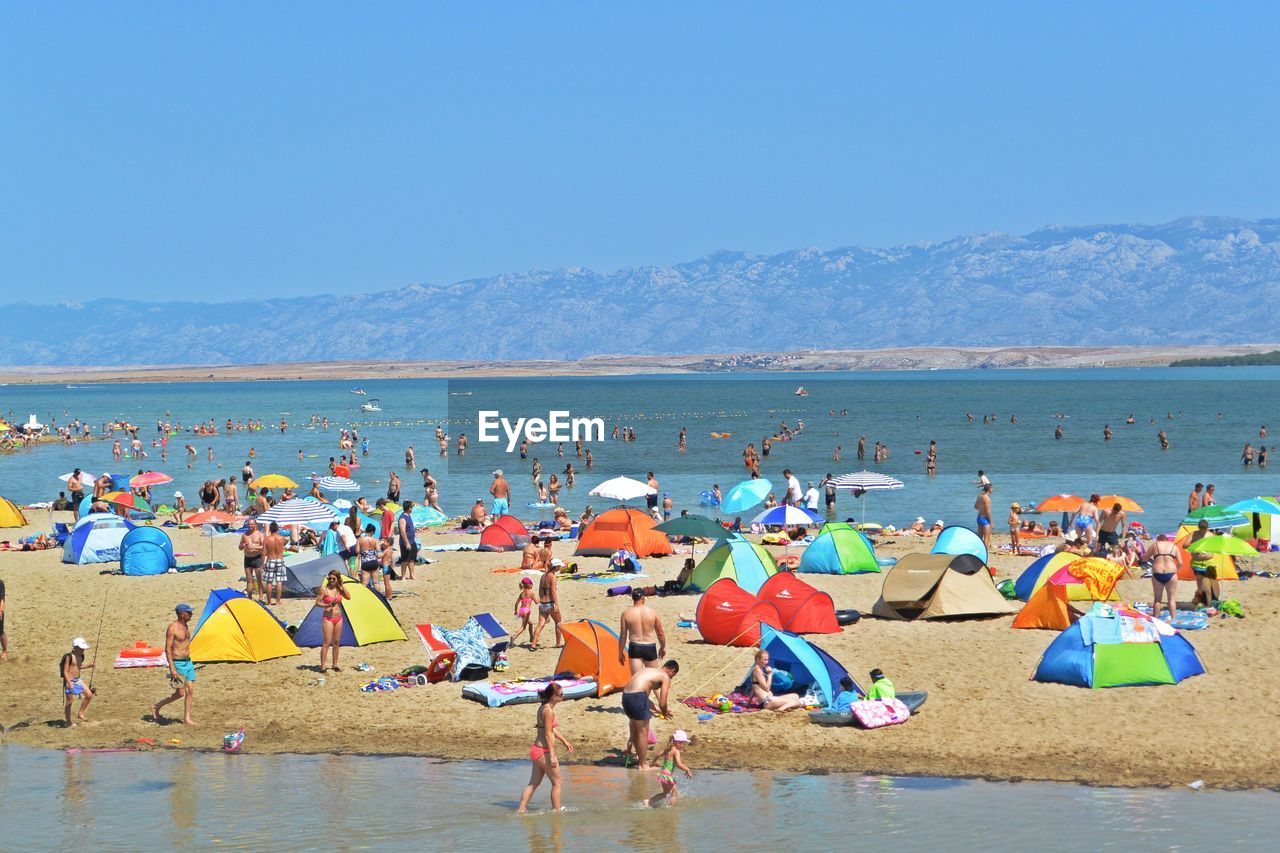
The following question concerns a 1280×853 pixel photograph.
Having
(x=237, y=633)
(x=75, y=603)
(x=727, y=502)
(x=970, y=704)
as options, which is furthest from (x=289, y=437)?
(x=970, y=704)

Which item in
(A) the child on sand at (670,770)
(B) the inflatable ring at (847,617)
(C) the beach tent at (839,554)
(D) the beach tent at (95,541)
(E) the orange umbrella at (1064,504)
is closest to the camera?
(A) the child on sand at (670,770)

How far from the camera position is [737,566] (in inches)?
821

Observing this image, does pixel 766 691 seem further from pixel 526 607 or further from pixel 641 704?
pixel 526 607

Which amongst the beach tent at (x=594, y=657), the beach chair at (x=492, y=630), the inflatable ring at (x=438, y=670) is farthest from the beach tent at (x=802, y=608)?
the inflatable ring at (x=438, y=670)

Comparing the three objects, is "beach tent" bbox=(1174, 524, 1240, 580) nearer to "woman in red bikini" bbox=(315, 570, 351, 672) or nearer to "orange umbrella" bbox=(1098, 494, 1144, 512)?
"orange umbrella" bbox=(1098, 494, 1144, 512)

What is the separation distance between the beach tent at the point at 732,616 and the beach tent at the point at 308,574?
20.6 feet

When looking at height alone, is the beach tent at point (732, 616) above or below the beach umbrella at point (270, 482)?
below

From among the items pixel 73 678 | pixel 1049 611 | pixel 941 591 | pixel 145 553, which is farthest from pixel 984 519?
pixel 73 678

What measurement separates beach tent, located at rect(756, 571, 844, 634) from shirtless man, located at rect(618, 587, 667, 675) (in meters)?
3.28

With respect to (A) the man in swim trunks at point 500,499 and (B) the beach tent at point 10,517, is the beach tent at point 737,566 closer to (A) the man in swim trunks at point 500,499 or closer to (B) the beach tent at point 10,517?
(A) the man in swim trunks at point 500,499

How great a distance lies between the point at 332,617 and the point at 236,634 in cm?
153

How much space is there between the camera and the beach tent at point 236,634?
17.3 m

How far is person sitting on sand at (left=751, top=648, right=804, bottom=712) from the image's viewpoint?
14.8 m

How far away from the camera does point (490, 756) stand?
13.8 metres
